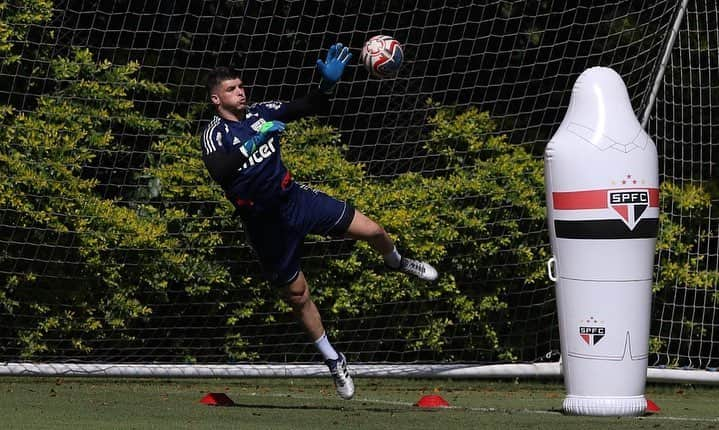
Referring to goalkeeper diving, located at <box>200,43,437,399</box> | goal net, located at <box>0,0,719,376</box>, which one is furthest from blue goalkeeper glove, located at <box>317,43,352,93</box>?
goal net, located at <box>0,0,719,376</box>

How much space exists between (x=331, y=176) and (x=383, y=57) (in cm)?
230

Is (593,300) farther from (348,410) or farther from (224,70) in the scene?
(224,70)

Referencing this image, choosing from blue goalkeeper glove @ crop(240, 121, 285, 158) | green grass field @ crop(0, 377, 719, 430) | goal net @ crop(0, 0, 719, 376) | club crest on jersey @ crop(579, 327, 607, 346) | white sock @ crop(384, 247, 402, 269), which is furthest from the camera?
goal net @ crop(0, 0, 719, 376)

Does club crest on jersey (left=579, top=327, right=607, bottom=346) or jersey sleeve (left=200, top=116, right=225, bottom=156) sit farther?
jersey sleeve (left=200, top=116, right=225, bottom=156)

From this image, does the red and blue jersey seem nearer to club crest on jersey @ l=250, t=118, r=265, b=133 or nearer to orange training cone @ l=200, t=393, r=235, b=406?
club crest on jersey @ l=250, t=118, r=265, b=133

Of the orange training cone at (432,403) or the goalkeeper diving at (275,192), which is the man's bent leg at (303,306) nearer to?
the goalkeeper diving at (275,192)

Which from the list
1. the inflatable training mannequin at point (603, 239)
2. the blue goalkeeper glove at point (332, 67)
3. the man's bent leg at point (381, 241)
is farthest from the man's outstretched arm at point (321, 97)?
the inflatable training mannequin at point (603, 239)

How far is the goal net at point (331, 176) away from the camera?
29.7 feet

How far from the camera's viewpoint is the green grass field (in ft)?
19.8

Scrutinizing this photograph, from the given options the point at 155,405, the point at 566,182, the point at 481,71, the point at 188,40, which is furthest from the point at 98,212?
A: the point at 566,182

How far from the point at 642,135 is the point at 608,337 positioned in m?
0.98

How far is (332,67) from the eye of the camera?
23.6ft

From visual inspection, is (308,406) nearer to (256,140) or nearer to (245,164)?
(245,164)

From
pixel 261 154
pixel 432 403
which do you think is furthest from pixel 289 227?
pixel 432 403
